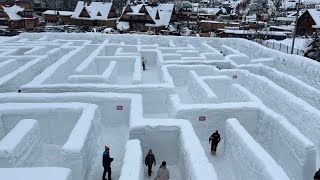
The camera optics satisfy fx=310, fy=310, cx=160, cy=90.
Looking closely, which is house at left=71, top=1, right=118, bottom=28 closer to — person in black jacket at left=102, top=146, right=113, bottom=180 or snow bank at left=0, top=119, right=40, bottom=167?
snow bank at left=0, top=119, right=40, bottom=167

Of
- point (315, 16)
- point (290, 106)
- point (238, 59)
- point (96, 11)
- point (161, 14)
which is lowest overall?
point (290, 106)

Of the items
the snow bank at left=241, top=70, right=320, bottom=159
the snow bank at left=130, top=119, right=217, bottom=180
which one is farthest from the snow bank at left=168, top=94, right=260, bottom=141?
the snow bank at left=241, top=70, right=320, bottom=159

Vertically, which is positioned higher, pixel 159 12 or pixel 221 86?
pixel 159 12

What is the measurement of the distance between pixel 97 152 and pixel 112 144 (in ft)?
2.55

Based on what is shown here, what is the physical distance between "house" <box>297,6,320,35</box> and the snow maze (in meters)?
25.8

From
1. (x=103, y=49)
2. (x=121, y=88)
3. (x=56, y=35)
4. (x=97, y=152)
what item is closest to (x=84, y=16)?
(x=56, y=35)

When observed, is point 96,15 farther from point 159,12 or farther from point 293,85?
point 293,85

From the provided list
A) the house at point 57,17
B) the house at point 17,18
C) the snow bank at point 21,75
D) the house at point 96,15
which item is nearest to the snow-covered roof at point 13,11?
the house at point 17,18

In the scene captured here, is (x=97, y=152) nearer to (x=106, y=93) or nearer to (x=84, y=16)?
(x=106, y=93)

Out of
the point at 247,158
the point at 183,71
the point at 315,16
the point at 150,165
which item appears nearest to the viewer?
the point at 247,158

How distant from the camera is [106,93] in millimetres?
12883

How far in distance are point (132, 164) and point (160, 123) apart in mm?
2466

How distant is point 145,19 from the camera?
47094mm

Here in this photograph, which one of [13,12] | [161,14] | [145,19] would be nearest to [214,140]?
[145,19]
